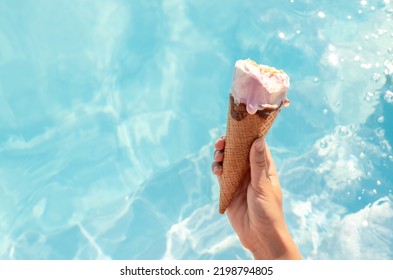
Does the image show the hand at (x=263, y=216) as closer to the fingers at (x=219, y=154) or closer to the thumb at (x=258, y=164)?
the thumb at (x=258, y=164)

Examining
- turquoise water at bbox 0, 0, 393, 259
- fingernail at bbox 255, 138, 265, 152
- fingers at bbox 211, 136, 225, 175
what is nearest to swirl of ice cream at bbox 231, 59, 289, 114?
fingernail at bbox 255, 138, 265, 152

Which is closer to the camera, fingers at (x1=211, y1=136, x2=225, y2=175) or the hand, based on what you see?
the hand

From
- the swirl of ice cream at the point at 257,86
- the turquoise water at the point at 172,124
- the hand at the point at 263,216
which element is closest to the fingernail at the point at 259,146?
the hand at the point at 263,216

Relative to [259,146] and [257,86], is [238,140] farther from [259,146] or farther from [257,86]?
[257,86]

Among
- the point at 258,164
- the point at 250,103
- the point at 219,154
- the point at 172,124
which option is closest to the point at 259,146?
the point at 258,164

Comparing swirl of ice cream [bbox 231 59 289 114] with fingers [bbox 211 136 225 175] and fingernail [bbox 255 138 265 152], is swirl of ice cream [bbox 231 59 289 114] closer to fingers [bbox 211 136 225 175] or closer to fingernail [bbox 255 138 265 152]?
fingernail [bbox 255 138 265 152]

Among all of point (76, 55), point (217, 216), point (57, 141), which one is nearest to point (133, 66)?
point (76, 55)
